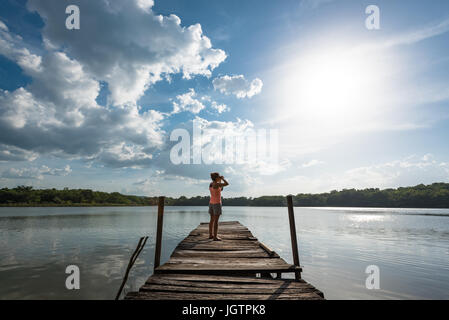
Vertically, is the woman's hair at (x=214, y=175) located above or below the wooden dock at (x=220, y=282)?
above

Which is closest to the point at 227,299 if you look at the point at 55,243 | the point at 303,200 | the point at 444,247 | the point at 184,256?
the point at 184,256

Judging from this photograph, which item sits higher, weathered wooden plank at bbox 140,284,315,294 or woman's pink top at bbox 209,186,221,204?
woman's pink top at bbox 209,186,221,204

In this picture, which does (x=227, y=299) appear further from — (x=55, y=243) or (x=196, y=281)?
(x=55, y=243)

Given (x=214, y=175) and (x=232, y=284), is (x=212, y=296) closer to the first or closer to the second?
(x=232, y=284)

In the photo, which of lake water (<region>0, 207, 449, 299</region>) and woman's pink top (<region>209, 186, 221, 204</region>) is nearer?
woman's pink top (<region>209, 186, 221, 204</region>)

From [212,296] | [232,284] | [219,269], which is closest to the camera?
[212,296]

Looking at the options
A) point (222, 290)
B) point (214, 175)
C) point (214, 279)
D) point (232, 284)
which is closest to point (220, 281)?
point (214, 279)

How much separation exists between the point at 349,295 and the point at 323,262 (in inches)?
239

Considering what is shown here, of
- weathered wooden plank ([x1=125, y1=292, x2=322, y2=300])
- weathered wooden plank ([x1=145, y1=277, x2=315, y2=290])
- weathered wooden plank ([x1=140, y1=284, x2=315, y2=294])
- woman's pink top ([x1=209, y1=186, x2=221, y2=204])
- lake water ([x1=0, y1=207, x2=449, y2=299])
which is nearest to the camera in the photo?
weathered wooden plank ([x1=125, y1=292, x2=322, y2=300])

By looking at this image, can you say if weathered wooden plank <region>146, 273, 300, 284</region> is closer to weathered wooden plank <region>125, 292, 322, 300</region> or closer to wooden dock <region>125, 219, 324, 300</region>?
wooden dock <region>125, 219, 324, 300</region>

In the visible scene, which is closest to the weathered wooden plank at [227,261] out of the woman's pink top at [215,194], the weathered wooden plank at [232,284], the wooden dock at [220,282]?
the wooden dock at [220,282]

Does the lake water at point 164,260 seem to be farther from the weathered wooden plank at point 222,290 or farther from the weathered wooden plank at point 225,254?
the weathered wooden plank at point 222,290

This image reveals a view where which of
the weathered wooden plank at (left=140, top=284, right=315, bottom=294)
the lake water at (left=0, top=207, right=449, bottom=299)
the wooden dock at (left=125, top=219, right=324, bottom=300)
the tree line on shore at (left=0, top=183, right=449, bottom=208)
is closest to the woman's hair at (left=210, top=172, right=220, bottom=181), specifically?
the wooden dock at (left=125, top=219, right=324, bottom=300)
